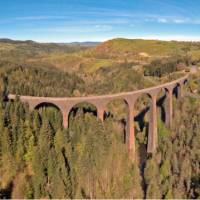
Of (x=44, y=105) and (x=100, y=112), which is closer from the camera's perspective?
(x=44, y=105)

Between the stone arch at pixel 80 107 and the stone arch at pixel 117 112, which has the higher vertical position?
the stone arch at pixel 80 107

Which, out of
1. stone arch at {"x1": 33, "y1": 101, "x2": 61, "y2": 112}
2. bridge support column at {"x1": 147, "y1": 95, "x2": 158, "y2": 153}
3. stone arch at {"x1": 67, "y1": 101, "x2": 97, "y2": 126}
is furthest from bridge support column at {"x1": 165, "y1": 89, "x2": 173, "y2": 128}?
stone arch at {"x1": 33, "y1": 101, "x2": 61, "y2": 112}

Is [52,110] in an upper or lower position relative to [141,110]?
upper

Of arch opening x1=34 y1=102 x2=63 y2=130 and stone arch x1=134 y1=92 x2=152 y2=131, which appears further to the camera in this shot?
stone arch x1=134 y1=92 x2=152 y2=131

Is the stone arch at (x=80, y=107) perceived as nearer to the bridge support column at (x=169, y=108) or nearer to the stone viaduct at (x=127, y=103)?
the stone viaduct at (x=127, y=103)

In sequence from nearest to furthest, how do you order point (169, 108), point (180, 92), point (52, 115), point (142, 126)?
point (52, 115)
point (142, 126)
point (169, 108)
point (180, 92)

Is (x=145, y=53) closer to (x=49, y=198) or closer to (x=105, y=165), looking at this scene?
(x=105, y=165)

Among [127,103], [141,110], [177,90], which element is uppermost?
[127,103]

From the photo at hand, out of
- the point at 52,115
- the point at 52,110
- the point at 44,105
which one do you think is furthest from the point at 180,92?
the point at 52,115

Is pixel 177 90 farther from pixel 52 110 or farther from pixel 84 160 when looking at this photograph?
pixel 84 160

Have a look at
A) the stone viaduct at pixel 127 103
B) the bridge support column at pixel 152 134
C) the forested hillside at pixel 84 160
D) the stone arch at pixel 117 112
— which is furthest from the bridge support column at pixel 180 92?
the bridge support column at pixel 152 134

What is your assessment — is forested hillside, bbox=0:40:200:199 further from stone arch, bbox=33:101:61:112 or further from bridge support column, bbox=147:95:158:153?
bridge support column, bbox=147:95:158:153
